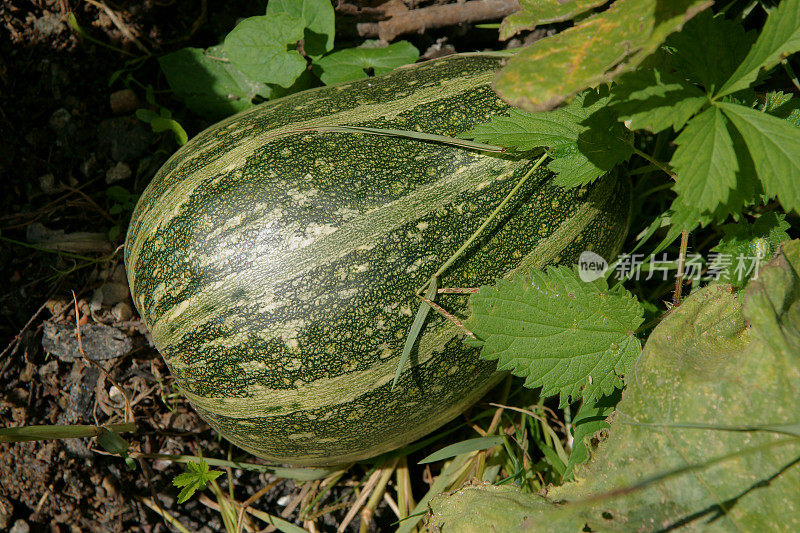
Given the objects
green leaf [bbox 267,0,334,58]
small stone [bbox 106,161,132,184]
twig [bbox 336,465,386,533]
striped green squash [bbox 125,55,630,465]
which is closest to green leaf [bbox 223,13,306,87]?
green leaf [bbox 267,0,334,58]

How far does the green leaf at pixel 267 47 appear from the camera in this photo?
2.52 meters

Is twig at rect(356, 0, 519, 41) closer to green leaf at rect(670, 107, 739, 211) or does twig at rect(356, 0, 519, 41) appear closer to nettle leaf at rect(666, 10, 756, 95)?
nettle leaf at rect(666, 10, 756, 95)

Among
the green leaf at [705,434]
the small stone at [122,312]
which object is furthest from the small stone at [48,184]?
the green leaf at [705,434]

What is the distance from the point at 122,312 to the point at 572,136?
224cm

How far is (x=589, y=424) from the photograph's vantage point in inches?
88.0

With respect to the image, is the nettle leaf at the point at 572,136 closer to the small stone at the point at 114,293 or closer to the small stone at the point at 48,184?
the small stone at the point at 114,293

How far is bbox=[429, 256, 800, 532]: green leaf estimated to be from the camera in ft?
5.47

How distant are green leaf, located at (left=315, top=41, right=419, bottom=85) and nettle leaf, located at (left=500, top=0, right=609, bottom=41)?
37.1 inches

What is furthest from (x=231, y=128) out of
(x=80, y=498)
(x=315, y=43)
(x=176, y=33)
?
(x=80, y=498)

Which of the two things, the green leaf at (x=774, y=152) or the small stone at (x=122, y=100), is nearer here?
the green leaf at (x=774, y=152)

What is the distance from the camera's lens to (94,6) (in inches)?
116

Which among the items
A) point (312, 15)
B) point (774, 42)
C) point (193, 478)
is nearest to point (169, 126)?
point (312, 15)

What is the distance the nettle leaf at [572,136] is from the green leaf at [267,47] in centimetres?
99

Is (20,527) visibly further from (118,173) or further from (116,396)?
(118,173)
